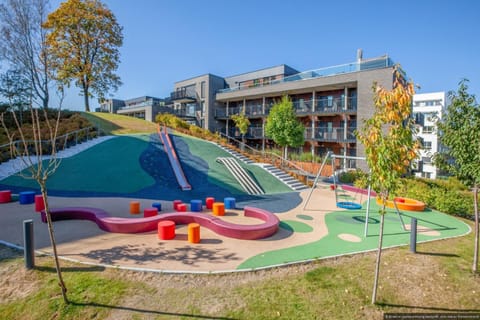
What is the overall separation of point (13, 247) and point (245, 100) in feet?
113

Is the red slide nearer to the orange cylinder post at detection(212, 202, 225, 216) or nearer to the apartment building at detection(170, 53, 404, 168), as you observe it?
the orange cylinder post at detection(212, 202, 225, 216)

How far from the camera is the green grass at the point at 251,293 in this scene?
14.7 ft

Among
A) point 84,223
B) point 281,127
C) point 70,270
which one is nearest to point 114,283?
point 70,270

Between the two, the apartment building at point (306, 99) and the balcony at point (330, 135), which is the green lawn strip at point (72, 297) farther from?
the balcony at point (330, 135)

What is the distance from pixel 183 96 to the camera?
A: 140 ft

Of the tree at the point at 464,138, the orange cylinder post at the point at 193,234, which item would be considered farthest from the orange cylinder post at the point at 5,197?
the tree at the point at 464,138

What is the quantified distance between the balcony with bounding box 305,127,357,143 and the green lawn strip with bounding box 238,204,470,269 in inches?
607

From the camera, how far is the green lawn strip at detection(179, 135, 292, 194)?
16719mm

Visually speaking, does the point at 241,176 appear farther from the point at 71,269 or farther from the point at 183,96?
the point at 183,96

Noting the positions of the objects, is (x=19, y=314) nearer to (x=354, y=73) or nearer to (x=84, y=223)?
(x=84, y=223)

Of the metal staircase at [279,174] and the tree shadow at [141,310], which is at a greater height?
the metal staircase at [279,174]

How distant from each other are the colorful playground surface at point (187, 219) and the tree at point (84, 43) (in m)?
14.9

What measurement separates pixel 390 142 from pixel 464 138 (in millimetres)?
2912

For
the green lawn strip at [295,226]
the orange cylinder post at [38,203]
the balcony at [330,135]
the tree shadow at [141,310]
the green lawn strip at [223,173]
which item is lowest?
the tree shadow at [141,310]
